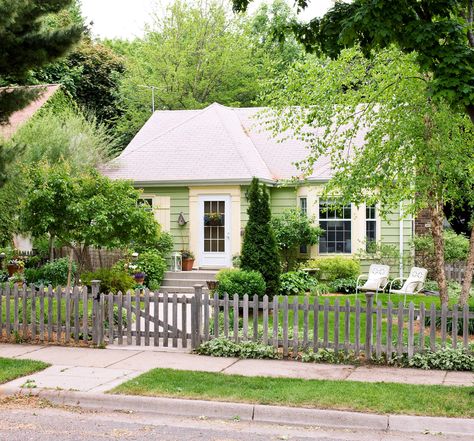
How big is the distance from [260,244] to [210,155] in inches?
288

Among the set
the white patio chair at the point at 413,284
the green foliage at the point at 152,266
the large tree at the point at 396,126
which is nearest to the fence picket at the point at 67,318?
the large tree at the point at 396,126

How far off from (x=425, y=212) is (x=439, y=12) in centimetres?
1429

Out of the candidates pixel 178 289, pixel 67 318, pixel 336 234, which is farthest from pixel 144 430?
pixel 336 234

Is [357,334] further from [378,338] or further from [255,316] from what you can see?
[255,316]

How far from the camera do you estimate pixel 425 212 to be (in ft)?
71.5

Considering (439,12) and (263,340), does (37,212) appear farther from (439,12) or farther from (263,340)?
(439,12)

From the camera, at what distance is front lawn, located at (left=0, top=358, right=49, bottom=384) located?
9.09 meters

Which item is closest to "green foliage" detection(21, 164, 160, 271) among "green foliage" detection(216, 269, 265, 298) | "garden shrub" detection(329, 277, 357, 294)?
"green foliage" detection(216, 269, 265, 298)

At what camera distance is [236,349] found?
10.7 metres

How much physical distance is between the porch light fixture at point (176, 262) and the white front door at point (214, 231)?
0.65 m

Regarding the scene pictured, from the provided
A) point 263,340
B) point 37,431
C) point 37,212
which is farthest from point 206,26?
point 37,431

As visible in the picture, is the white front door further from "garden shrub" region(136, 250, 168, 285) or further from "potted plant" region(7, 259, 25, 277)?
"potted plant" region(7, 259, 25, 277)

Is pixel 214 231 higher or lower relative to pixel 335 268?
higher

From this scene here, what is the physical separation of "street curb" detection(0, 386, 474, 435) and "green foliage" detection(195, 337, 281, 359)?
279cm
